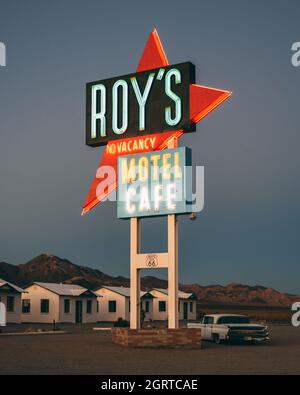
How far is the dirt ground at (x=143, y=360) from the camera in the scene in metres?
18.2

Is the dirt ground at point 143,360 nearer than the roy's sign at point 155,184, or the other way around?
the dirt ground at point 143,360

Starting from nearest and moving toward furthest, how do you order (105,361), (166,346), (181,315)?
(105,361) → (166,346) → (181,315)

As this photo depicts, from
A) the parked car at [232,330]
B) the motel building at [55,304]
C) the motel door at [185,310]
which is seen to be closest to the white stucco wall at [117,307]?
the motel building at [55,304]

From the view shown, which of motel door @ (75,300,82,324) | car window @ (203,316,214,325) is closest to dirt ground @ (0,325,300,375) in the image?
car window @ (203,316,214,325)

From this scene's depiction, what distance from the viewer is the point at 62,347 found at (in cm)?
2755

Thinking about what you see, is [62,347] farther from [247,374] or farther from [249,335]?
[247,374]

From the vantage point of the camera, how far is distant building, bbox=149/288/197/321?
7656cm

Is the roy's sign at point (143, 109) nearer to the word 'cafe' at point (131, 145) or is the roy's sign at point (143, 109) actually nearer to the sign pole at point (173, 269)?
the word 'cafe' at point (131, 145)

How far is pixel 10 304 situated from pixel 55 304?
4.80 meters

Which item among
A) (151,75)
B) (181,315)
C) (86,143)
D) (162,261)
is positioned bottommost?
(181,315)

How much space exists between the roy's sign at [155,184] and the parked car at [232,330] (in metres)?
6.15

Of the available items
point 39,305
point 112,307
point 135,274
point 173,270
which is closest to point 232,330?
point 173,270
